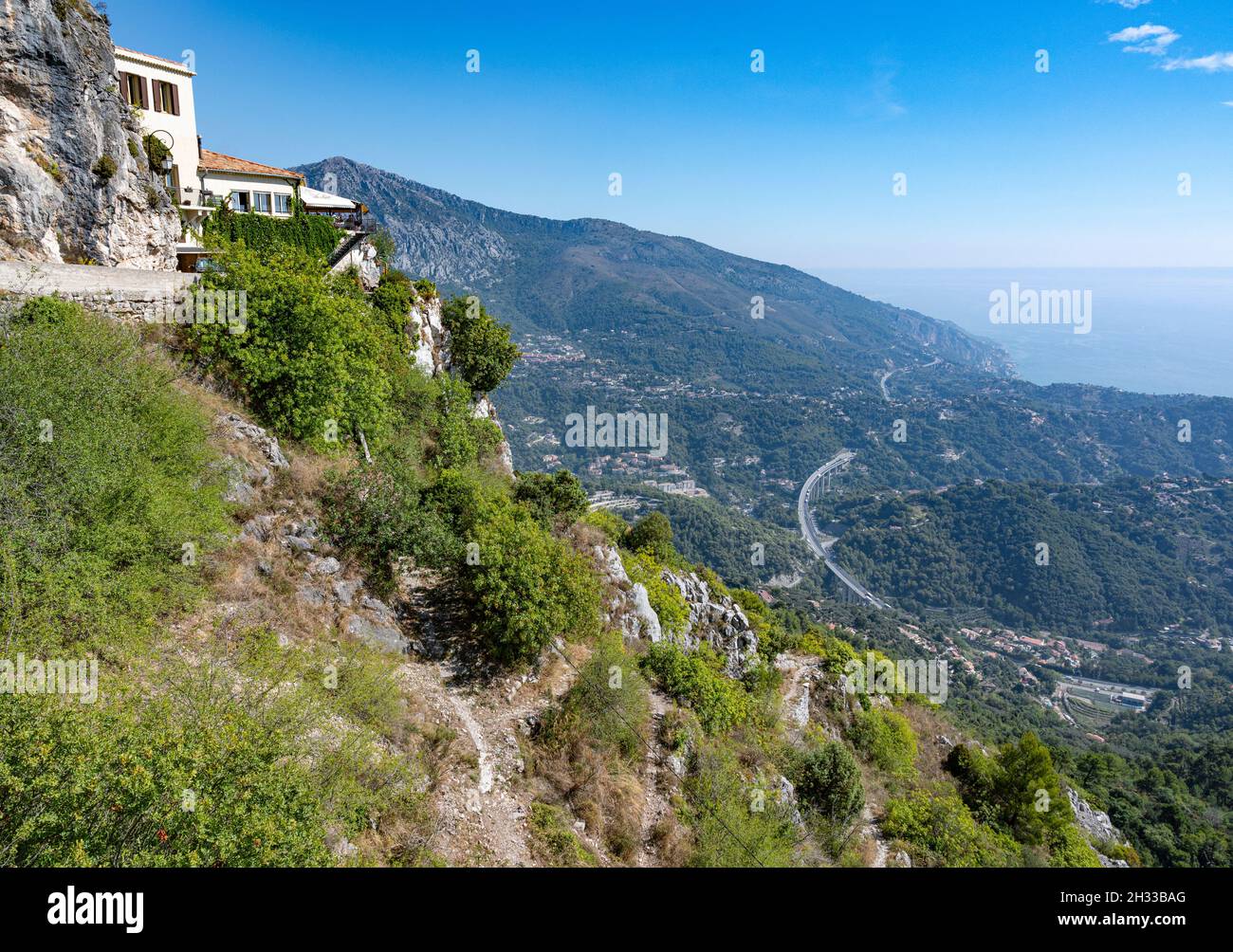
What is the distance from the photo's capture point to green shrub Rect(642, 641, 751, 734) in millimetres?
18875

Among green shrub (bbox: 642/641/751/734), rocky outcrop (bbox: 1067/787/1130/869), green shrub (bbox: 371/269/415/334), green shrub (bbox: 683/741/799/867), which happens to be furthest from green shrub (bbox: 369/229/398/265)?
rocky outcrop (bbox: 1067/787/1130/869)

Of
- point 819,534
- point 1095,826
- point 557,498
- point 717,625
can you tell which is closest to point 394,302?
point 557,498

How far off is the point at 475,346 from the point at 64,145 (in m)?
14.6

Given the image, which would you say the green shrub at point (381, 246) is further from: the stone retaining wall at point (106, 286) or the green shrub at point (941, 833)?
the green shrub at point (941, 833)

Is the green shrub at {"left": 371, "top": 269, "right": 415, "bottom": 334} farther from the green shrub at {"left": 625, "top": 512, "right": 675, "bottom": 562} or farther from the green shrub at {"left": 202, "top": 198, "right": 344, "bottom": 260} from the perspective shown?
the green shrub at {"left": 625, "top": 512, "right": 675, "bottom": 562}

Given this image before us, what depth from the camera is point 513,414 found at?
163000 mm

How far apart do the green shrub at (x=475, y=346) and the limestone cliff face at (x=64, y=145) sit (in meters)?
11.4

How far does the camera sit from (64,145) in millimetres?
18000

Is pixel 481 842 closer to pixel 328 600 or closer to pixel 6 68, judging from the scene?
pixel 328 600

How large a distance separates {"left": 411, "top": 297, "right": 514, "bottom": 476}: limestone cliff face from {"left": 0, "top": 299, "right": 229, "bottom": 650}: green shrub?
12.0m
